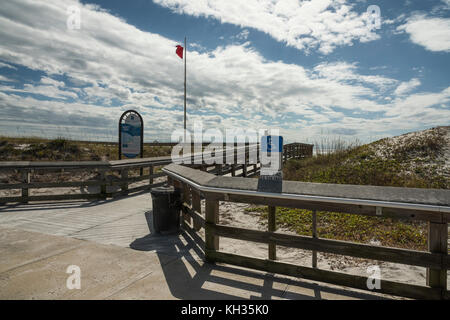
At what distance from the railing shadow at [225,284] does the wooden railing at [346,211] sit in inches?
4.7

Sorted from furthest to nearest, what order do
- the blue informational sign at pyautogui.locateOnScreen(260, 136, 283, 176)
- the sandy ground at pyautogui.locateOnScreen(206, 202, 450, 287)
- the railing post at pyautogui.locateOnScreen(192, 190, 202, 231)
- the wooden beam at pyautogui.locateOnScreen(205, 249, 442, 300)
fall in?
the railing post at pyautogui.locateOnScreen(192, 190, 202, 231), the blue informational sign at pyautogui.locateOnScreen(260, 136, 283, 176), the sandy ground at pyautogui.locateOnScreen(206, 202, 450, 287), the wooden beam at pyautogui.locateOnScreen(205, 249, 442, 300)

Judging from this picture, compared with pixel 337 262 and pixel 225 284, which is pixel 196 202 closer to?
pixel 225 284

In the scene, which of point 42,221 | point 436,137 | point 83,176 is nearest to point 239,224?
point 42,221

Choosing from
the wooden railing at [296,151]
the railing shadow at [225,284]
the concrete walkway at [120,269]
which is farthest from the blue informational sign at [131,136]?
the wooden railing at [296,151]

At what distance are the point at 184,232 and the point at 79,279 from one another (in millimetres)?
2792

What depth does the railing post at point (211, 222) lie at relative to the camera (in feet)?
14.8

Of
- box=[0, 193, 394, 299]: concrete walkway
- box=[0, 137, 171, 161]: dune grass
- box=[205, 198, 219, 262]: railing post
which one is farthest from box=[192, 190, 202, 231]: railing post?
box=[0, 137, 171, 161]: dune grass

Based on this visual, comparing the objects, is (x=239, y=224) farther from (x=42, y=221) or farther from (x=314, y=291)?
(x=42, y=221)

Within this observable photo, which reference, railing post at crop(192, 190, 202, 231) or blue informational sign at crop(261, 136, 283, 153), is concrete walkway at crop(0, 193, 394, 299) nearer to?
railing post at crop(192, 190, 202, 231)

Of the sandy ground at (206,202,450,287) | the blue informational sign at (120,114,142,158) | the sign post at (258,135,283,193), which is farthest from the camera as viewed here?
the blue informational sign at (120,114,142,158)

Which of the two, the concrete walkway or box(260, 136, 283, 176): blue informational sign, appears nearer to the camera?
the concrete walkway

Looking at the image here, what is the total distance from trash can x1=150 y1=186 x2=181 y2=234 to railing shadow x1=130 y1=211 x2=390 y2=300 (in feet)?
3.80

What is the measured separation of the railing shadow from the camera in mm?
3561
